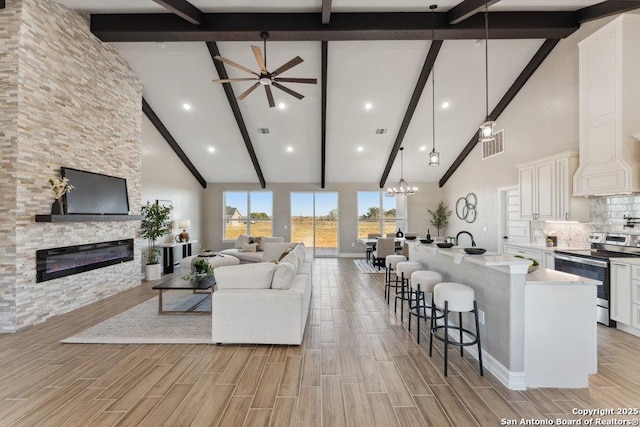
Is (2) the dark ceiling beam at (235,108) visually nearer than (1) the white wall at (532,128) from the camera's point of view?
No

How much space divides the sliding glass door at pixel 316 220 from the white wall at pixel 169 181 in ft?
11.1

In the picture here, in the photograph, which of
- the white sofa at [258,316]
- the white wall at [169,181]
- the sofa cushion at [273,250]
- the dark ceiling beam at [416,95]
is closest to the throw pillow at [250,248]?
the sofa cushion at [273,250]

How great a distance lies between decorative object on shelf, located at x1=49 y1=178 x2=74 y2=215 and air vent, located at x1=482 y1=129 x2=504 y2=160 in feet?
27.1

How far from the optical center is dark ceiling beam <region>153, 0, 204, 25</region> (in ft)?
12.7

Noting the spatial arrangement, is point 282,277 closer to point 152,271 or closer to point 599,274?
point 599,274

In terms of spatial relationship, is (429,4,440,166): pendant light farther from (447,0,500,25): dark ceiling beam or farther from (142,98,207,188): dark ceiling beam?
(142,98,207,188): dark ceiling beam

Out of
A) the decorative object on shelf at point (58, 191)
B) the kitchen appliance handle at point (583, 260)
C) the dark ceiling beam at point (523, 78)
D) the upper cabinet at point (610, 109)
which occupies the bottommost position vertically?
the kitchen appliance handle at point (583, 260)

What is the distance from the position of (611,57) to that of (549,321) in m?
3.97

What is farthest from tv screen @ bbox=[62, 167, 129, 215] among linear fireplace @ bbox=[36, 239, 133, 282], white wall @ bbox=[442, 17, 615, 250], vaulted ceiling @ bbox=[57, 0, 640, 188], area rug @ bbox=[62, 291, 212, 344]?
white wall @ bbox=[442, 17, 615, 250]

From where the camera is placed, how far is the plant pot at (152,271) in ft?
21.6

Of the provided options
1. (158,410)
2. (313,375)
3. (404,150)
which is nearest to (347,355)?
(313,375)

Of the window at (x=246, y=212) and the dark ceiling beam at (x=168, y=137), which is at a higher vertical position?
the dark ceiling beam at (x=168, y=137)

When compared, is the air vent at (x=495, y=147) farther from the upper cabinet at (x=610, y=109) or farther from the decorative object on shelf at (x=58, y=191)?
the decorative object on shelf at (x=58, y=191)

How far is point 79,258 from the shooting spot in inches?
182
